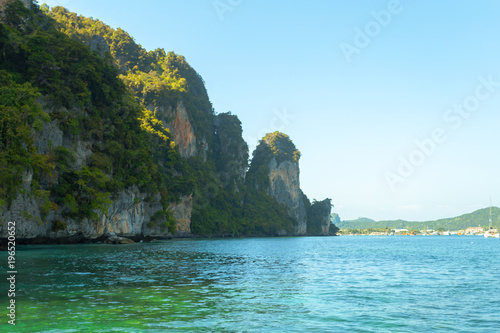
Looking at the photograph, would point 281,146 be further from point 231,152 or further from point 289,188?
point 231,152

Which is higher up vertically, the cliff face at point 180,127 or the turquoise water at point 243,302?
the cliff face at point 180,127

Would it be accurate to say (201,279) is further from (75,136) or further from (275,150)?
(275,150)

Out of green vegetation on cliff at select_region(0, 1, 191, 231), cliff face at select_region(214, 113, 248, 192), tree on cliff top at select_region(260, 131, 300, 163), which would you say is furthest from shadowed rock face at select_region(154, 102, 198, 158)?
tree on cliff top at select_region(260, 131, 300, 163)

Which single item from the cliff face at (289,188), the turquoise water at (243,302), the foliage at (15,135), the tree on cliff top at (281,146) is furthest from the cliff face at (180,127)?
the turquoise water at (243,302)

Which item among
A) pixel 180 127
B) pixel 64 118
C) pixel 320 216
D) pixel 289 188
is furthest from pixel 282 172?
pixel 64 118

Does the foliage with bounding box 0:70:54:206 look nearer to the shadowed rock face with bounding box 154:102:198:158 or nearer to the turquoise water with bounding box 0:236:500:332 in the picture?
the turquoise water with bounding box 0:236:500:332

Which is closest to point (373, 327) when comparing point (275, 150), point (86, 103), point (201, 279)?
point (201, 279)

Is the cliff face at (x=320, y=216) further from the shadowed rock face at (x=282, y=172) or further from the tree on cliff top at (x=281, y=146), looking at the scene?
the tree on cliff top at (x=281, y=146)

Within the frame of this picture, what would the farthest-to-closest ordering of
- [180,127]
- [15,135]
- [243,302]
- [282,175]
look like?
[282,175] < [180,127] < [15,135] < [243,302]

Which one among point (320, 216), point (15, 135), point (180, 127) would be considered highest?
point (180, 127)

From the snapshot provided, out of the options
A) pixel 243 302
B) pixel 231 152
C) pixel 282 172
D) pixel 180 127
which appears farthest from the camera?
pixel 282 172

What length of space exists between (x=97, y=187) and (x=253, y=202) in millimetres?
88888

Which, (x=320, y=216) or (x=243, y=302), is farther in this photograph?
(x=320, y=216)

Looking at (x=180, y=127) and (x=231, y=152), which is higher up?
(x=180, y=127)
